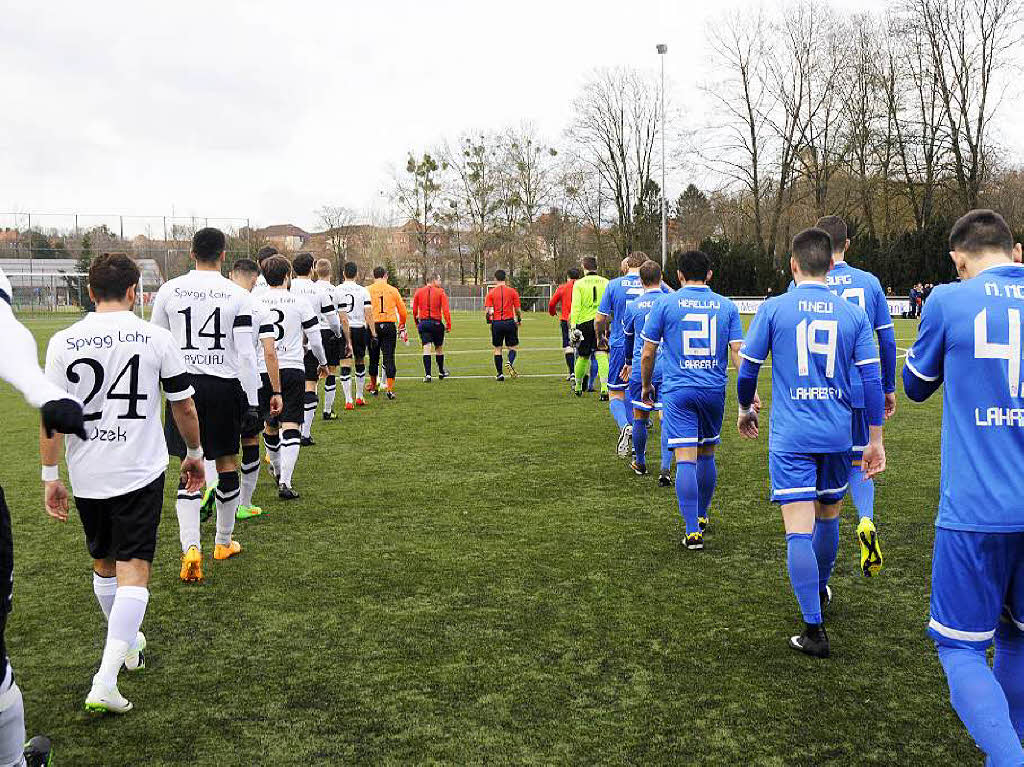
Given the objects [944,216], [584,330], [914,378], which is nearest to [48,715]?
[914,378]

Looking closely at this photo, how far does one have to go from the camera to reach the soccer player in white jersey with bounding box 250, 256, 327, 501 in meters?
7.93

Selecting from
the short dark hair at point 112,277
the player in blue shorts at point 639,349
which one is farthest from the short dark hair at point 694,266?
the short dark hair at point 112,277

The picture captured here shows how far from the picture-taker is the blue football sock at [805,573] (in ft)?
14.2

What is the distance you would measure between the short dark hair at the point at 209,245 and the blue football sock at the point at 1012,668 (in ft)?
15.6

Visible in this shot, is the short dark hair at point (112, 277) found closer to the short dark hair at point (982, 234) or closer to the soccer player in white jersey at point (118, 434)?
the soccer player in white jersey at point (118, 434)

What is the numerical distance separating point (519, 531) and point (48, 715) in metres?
3.58

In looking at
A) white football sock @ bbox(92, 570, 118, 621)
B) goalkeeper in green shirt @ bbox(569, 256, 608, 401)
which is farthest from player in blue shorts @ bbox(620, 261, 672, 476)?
white football sock @ bbox(92, 570, 118, 621)

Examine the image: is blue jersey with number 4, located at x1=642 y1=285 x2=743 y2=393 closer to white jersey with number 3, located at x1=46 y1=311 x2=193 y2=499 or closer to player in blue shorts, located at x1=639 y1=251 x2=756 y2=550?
player in blue shorts, located at x1=639 y1=251 x2=756 y2=550

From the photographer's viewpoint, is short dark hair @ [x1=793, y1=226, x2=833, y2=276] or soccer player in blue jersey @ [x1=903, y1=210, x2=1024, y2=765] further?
short dark hair @ [x1=793, y1=226, x2=833, y2=276]

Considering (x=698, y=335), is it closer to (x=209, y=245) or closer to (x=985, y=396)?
(x=985, y=396)

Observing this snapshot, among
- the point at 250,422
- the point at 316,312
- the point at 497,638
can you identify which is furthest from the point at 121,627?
the point at 316,312

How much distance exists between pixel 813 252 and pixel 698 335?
183 centimetres

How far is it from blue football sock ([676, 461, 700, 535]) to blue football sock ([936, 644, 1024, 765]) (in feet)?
10.2

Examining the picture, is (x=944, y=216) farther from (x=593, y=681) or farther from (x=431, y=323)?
(x=593, y=681)
